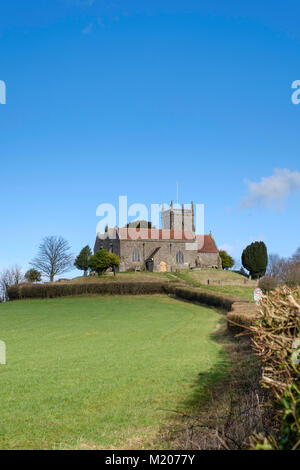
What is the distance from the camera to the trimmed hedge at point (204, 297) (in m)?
32.8

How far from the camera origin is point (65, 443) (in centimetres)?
713

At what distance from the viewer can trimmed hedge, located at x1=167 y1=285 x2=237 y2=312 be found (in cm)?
3284

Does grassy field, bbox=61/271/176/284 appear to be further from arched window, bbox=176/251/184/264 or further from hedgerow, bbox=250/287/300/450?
hedgerow, bbox=250/287/300/450

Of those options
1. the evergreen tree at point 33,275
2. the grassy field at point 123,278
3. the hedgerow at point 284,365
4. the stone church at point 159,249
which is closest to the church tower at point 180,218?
the stone church at point 159,249

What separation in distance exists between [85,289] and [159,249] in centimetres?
2839

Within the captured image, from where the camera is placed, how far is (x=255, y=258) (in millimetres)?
78688

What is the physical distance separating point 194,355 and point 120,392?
18.2 feet

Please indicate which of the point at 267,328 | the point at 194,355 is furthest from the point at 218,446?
the point at 194,355

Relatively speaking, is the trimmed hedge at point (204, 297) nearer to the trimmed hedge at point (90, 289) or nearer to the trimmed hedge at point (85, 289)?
the trimmed hedge at point (90, 289)

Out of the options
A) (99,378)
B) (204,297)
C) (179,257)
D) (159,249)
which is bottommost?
(204,297)

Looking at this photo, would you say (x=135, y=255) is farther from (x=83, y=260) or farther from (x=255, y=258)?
(x=255, y=258)

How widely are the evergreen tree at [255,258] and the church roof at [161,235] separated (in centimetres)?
658

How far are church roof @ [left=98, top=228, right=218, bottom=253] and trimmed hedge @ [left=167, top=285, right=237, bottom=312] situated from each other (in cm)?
3128

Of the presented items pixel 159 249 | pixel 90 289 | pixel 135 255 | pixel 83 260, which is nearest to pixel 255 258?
pixel 159 249
